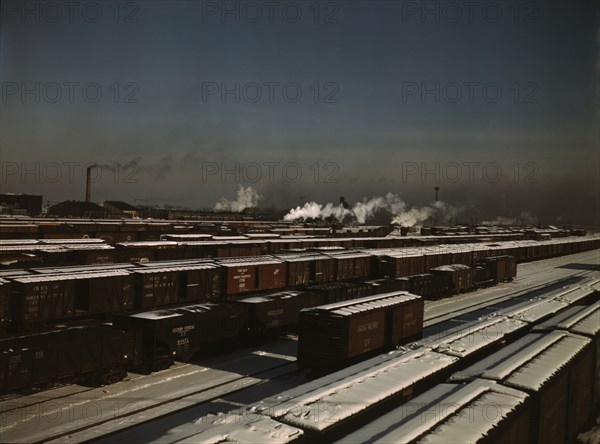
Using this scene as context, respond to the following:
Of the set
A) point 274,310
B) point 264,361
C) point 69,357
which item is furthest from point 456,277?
point 69,357

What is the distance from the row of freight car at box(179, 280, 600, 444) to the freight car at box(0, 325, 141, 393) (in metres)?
10.2

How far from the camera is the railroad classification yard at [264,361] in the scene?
12.1 metres

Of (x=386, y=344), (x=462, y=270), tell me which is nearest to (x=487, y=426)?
(x=386, y=344)

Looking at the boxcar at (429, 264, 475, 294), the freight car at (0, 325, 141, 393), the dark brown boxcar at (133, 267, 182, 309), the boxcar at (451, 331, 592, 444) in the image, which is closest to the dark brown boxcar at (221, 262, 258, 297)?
the dark brown boxcar at (133, 267, 182, 309)

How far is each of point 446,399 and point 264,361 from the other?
568 inches

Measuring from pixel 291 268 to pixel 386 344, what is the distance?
19664 millimetres

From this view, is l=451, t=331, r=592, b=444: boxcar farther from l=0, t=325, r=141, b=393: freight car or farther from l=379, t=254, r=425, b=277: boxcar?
l=379, t=254, r=425, b=277: boxcar

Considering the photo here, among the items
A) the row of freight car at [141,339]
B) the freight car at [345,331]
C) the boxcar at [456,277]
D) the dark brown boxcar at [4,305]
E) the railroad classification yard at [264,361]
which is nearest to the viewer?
the railroad classification yard at [264,361]

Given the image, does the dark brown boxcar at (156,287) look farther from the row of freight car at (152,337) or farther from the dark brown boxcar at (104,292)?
the row of freight car at (152,337)

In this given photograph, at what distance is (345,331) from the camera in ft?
70.2

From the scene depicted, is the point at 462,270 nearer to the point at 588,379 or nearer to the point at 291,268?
the point at 291,268


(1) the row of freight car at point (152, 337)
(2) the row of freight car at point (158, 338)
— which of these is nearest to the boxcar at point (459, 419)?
(2) the row of freight car at point (158, 338)

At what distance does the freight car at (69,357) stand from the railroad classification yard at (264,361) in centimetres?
6

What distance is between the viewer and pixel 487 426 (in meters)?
11.3
